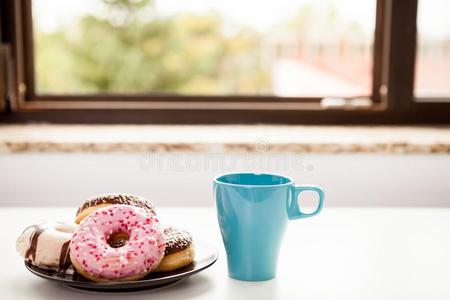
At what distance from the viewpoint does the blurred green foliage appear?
2.72 m

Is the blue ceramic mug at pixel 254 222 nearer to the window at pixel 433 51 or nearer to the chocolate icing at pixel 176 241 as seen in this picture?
the chocolate icing at pixel 176 241

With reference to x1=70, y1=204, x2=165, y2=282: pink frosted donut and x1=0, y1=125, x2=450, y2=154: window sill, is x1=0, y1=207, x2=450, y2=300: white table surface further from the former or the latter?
x1=0, y1=125, x2=450, y2=154: window sill

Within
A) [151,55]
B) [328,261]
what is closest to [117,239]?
[328,261]

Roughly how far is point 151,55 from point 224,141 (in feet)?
7.19

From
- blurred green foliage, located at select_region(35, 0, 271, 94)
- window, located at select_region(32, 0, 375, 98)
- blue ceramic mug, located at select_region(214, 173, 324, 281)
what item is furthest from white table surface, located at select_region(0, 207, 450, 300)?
blurred green foliage, located at select_region(35, 0, 271, 94)

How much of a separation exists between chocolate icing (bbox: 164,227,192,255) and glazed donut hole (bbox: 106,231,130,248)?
0.04 m

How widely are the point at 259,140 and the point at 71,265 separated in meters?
0.89

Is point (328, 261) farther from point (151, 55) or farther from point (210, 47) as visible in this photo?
point (151, 55)

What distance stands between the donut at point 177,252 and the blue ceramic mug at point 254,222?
0.15 feet

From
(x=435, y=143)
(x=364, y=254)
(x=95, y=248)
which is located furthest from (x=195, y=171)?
(x=95, y=248)

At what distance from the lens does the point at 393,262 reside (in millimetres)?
708

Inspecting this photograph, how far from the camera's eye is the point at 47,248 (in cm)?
62

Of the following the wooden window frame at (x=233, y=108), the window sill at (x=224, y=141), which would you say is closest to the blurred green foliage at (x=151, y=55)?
the wooden window frame at (x=233, y=108)

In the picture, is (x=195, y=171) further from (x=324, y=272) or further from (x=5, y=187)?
(x=324, y=272)
